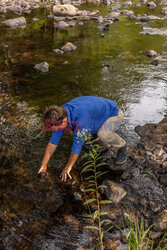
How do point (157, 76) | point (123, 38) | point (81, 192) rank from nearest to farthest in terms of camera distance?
point (81, 192), point (157, 76), point (123, 38)

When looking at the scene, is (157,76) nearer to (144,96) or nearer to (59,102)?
(144,96)

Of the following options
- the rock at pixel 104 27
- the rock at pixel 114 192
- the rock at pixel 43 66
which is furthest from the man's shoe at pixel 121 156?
the rock at pixel 104 27

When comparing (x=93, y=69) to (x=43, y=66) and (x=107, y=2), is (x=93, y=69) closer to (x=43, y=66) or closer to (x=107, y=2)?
(x=43, y=66)

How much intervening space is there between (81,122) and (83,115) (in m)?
0.10

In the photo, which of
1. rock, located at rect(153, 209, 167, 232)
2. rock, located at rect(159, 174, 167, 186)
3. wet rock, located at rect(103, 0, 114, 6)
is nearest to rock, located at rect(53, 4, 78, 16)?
wet rock, located at rect(103, 0, 114, 6)

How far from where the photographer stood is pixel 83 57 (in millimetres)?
8320

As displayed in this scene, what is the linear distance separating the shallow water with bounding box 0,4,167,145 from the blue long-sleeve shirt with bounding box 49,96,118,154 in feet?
4.43

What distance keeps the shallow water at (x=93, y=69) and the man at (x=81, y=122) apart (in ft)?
3.69

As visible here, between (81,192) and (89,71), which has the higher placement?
(89,71)

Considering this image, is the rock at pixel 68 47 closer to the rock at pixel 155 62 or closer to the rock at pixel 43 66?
the rock at pixel 43 66

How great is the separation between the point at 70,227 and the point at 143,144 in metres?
2.16

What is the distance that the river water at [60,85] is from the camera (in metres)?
2.95

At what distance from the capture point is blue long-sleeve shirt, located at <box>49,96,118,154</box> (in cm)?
284

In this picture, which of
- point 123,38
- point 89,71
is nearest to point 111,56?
point 89,71
